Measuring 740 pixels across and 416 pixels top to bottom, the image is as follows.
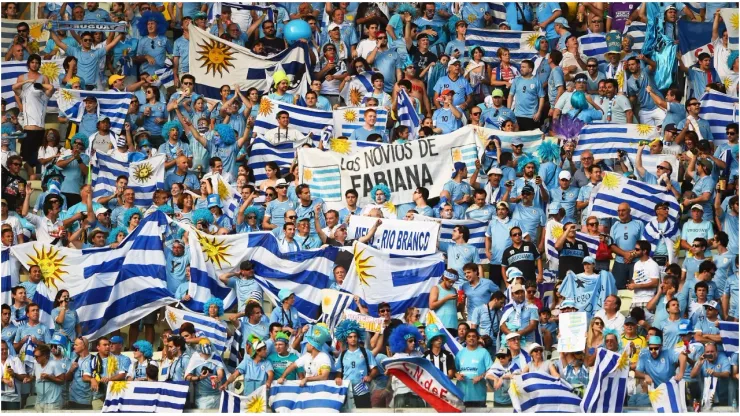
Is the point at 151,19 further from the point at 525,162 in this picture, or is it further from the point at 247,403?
the point at 247,403

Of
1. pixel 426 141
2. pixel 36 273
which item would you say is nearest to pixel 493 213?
pixel 426 141

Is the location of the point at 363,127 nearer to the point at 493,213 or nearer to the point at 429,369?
the point at 493,213

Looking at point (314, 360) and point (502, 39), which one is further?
point (502, 39)

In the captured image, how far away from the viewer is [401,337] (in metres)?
24.3

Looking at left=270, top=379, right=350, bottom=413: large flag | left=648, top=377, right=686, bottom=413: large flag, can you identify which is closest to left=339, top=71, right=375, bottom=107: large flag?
left=270, top=379, right=350, bottom=413: large flag

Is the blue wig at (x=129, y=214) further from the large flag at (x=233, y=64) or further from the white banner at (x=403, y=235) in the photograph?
the large flag at (x=233, y=64)

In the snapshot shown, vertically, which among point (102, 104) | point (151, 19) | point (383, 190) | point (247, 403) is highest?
point (151, 19)

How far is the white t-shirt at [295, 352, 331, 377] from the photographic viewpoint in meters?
24.2

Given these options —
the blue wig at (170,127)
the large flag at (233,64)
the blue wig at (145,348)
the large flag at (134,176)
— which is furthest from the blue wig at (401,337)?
the large flag at (233,64)

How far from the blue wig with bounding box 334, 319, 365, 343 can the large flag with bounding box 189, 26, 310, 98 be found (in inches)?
297

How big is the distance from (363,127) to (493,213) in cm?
316

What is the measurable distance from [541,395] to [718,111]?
775cm

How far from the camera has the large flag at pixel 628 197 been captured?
2789 cm

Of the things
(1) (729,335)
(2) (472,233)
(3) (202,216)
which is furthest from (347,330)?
(1) (729,335)
